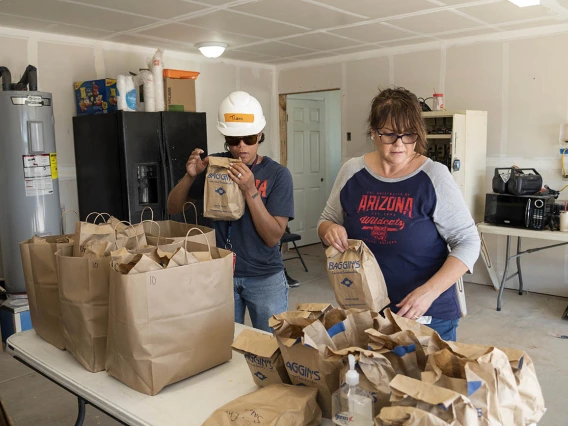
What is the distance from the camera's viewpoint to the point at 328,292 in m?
4.98

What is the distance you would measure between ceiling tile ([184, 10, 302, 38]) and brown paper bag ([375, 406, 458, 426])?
11.1ft

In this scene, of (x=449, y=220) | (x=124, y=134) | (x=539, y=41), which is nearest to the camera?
(x=449, y=220)

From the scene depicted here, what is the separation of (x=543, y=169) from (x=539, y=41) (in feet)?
3.78

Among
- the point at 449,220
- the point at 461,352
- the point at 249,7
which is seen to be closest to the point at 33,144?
the point at 249,7

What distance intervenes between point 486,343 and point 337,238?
2.56m

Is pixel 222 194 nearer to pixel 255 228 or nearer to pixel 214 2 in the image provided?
pixel 255 228

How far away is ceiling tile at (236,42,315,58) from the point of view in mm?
5125

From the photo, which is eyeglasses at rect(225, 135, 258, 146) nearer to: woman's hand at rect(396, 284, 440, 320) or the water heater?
woman's hand at rect(396, 284, 440, 320)

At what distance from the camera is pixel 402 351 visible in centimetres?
110

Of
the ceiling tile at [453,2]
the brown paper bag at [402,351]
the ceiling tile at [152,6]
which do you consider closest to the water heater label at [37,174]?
the ceiling tile at [152,6]

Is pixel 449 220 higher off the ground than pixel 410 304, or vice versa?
pixel 449 220

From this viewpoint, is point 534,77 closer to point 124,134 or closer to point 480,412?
point 124,134

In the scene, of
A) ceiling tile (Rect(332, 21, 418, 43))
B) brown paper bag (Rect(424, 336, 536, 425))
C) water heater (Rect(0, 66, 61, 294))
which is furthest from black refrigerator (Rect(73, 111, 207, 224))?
brown paper bag (Rect(424, 336, 536, 425))

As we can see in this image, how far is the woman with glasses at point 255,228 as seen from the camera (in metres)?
2.12
